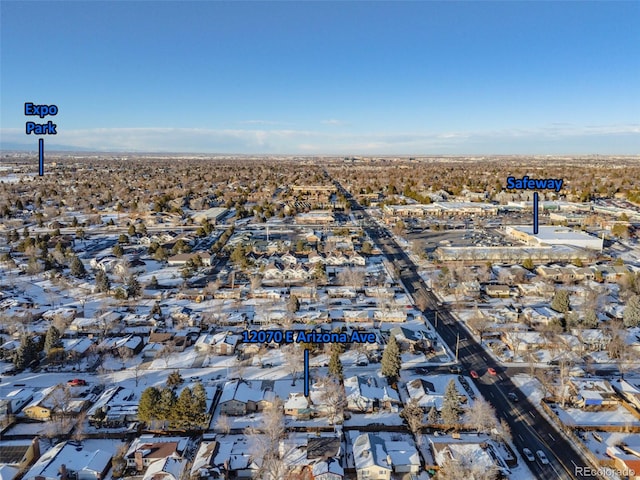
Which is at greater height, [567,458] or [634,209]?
[634,209]

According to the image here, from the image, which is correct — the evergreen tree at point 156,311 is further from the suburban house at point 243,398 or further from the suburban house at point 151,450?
the suburban house at point 151,450

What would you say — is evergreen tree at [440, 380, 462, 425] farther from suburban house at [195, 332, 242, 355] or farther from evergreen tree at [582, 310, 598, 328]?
evergreen tree at [582, 310, 598, 328]

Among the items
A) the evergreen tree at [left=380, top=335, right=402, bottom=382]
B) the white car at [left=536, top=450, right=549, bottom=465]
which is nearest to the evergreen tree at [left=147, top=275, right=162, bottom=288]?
the evergreen tree at [left=380, top=335, right=402, bottom=382]

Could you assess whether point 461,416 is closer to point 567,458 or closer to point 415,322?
point 567,458

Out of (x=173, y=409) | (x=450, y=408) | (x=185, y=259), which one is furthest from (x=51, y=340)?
(x=450, y=408)

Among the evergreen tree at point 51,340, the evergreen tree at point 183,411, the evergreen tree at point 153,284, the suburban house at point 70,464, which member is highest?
the evergreen tree at point 153,284

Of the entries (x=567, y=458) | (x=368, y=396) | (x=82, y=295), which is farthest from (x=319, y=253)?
(x=567, y=458)

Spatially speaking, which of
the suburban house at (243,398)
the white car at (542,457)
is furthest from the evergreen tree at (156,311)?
the white car at (542,457)

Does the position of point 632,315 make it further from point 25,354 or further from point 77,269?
point 77,269
